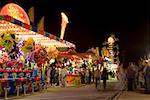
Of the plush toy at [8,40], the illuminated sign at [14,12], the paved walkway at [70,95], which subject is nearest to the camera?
the paved walkway at [70,95]

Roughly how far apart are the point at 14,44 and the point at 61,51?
14.3 metres

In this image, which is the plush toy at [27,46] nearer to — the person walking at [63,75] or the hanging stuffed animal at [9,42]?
the hanging stuffed animal at [9,42]

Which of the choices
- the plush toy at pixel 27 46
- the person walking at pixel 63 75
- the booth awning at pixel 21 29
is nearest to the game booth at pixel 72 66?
the person walking at pixel 63 75

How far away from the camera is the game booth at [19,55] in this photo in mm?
22688

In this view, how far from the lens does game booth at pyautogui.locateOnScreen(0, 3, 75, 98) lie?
22.7m

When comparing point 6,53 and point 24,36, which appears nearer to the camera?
point 6,53

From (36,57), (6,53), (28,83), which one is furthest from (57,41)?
(6,53)

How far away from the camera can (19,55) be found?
24938 mm

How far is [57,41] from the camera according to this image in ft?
109

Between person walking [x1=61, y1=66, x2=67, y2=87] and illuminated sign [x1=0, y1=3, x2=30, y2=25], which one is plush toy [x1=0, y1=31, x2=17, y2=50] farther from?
person walking [x1=61, y1=66, x2=67, y2=87]

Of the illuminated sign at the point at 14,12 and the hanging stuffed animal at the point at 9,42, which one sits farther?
the illuminated sign at the point at 14,12

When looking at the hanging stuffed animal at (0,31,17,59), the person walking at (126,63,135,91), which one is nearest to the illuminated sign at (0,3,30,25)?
the hanging stuffed animal at (0,31,17,59)

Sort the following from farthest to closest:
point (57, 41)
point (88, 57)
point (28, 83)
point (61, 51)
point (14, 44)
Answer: point (88, 57), point (61, 51), point (57, 41), point (28, 83), point (14, 44)

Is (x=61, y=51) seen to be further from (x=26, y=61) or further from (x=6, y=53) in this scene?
(x=6, y=53)
